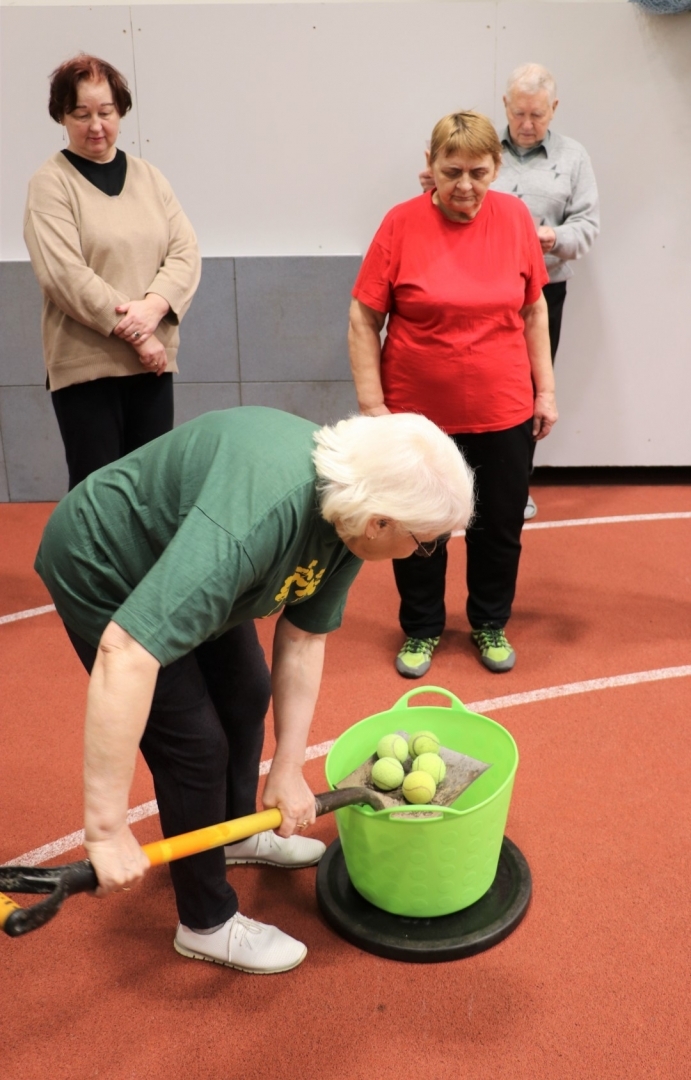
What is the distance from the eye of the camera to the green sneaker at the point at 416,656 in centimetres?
314

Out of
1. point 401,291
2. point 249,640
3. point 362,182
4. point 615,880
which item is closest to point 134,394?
point 401,291

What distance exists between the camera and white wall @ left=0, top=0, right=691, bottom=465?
14.0 ft

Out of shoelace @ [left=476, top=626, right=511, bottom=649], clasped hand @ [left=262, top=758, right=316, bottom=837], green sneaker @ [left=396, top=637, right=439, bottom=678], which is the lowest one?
green sneaker @ [left=396, top=637, right=439, bottom=678]

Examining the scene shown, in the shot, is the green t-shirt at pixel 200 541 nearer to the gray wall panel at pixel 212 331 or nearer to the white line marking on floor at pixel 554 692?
the white line marking on floor at pixel 554 692

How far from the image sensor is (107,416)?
3230mm

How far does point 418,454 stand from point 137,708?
1.93 ft

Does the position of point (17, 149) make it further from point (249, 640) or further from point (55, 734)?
point (249, 640)

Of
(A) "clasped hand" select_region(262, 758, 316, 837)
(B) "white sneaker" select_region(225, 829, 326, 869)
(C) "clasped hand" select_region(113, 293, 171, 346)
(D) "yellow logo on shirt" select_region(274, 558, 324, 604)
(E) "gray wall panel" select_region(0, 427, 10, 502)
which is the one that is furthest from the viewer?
(E) "gray wall panel" select_region(0, 427, 10, 502)

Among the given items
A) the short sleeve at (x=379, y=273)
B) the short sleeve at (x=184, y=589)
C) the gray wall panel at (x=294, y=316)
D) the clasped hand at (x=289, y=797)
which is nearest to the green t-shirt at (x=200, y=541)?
the short sleeve at (x=184, y=589)

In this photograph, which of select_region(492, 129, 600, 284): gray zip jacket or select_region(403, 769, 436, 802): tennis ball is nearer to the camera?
select_region(403, 769, 436, 802): tennis ball

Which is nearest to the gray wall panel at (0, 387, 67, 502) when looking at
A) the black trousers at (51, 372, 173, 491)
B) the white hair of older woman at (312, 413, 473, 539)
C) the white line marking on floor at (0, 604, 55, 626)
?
the white line marking on floor at (0, 604, 55, 626)

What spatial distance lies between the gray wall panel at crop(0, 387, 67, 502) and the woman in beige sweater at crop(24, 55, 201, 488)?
156 centimetres

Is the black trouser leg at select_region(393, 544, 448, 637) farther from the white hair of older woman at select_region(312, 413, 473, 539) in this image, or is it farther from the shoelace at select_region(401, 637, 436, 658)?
the white hair of older woman at select_region(312, 413, 473, 539)

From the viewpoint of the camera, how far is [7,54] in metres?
4.29
